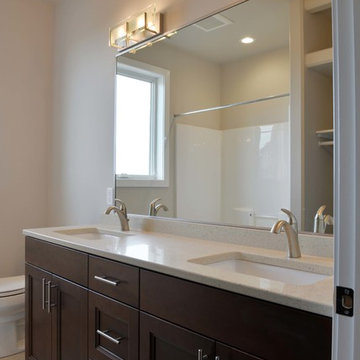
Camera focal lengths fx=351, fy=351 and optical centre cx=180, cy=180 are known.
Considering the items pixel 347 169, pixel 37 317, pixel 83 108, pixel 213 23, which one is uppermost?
pixel 213 23

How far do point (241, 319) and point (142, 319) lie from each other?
17.5 inches

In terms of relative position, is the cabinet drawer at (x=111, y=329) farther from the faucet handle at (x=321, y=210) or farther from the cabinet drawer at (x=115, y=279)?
the faucet handle at (x=321, y=210)

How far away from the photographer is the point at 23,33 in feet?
9.64

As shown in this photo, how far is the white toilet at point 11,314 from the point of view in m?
2.28

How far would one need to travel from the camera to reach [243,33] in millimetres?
1710

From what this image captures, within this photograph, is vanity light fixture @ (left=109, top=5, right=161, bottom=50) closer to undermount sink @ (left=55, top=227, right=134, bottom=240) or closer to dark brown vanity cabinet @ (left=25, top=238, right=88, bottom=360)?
undermount sink @ (left=55, top=227, right=134, bottom=240)

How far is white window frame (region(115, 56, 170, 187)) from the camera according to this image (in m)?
2.12

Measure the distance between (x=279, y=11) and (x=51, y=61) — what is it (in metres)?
2.23

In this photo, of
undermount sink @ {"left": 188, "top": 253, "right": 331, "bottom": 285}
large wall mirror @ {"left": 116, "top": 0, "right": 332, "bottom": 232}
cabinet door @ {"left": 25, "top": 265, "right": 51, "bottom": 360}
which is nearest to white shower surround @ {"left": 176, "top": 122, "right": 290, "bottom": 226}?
large wall mirror @ {"left": 116, "top": 0, "right": 332, "bottom": 232}

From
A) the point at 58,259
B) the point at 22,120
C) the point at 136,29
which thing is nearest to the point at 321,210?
the point at 58,259

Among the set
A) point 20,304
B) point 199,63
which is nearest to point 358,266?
point 199,63

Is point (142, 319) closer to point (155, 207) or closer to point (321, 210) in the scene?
point (321, 210)

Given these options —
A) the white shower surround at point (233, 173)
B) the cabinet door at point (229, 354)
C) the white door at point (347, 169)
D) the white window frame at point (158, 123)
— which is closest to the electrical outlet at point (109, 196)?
the white window frame at point (158, 123)

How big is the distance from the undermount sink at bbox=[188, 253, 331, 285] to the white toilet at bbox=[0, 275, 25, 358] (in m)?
1.60
